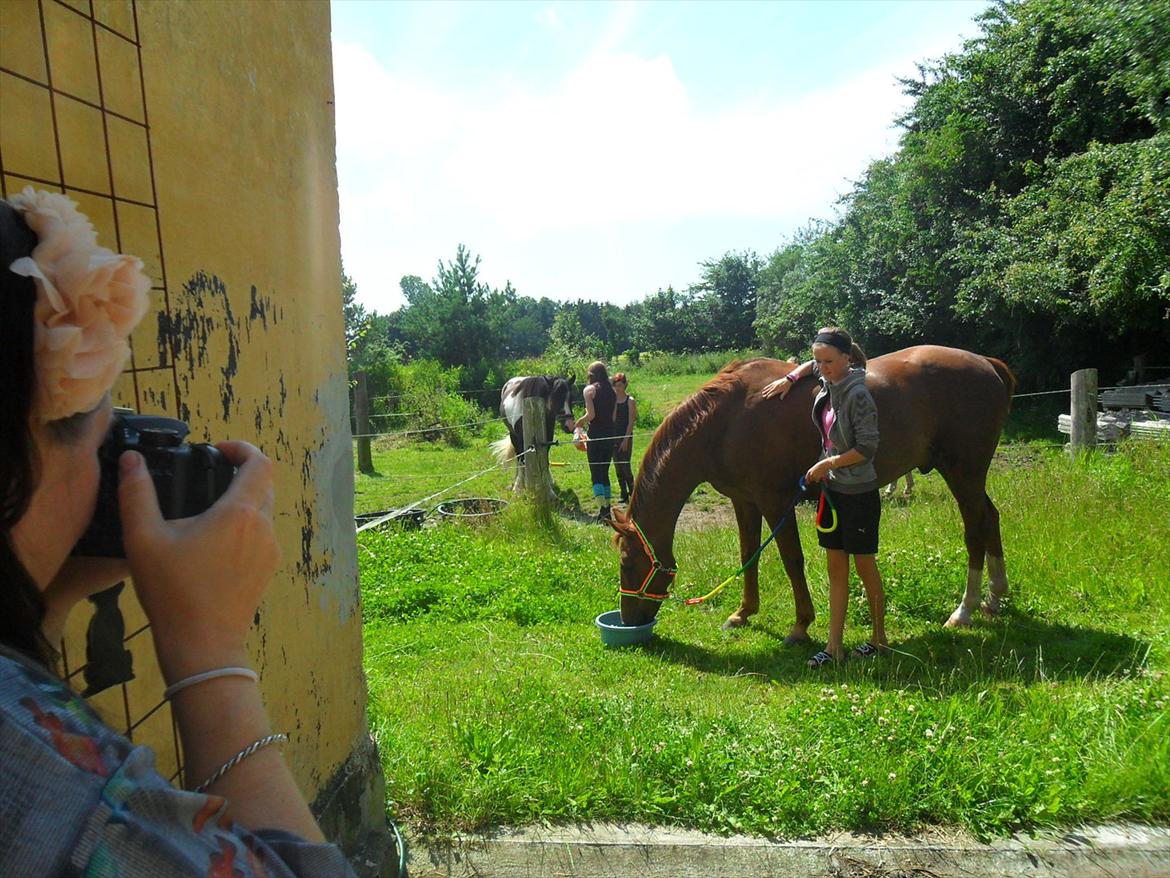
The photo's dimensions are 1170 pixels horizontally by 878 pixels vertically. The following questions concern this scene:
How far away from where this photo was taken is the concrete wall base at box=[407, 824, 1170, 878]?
9.48 feet

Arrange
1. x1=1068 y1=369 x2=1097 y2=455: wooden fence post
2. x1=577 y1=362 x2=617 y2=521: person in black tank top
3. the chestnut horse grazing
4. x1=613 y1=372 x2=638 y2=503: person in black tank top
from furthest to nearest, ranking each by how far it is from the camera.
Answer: x1=613 y1=372 x2=638 y2=503: person in black tank top → x1=577 y1=362 x2=617 y2=521: person in black tank top → x1=1068 y1=369 x2=1097 y2=455: wooden fence post → the chestnut horse grazing

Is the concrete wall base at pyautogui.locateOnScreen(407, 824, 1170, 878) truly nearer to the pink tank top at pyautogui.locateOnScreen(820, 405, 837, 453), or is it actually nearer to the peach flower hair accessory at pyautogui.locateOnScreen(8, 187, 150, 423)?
the pink tank top at pyautogui.locateOnScreen(820, 405, 837, 453)

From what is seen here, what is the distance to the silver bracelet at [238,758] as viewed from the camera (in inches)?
36.4

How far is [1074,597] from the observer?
18.6 ft

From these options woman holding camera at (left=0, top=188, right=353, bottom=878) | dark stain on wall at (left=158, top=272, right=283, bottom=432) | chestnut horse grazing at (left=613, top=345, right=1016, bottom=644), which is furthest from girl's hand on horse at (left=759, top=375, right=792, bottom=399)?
woman holding camera at (left=0, top=188, right=353, bottom=878)

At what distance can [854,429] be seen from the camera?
4805 mm

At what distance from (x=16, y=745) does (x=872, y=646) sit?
5.09 meters

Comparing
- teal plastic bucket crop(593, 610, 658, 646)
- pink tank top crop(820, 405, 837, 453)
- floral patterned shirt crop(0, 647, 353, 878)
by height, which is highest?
floral patterned shirt crop(0, 647, 353, 878)

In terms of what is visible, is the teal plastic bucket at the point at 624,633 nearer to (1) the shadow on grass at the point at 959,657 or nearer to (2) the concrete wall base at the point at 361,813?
(1) the shadow on grass at the point at 959,657

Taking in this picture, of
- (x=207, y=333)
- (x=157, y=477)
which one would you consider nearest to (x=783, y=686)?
(x=207, y=333)

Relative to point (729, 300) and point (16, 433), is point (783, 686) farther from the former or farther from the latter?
point (729, 300)

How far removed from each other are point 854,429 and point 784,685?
60.9 inches

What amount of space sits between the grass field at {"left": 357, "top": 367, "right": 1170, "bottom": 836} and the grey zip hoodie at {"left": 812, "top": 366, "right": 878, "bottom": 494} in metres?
1.09

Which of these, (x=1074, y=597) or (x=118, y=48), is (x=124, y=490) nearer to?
(x=118, y=48)
